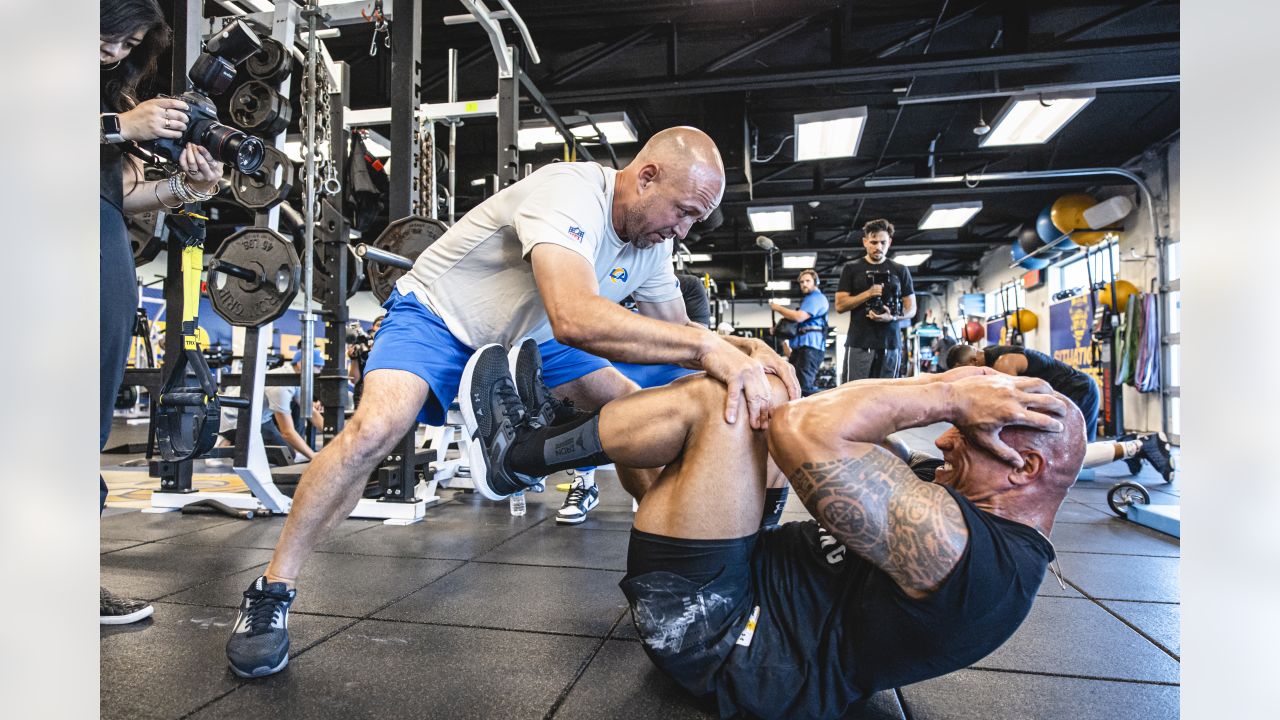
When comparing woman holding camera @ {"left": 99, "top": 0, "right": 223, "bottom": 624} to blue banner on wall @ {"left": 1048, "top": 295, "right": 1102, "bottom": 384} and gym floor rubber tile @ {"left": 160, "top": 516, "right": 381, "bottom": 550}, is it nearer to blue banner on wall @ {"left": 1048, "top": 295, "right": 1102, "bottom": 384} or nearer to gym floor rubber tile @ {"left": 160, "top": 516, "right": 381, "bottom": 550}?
gym floor rubber tile @ {"left": 160, "top": 516, "right": 381, "bottom": 550}

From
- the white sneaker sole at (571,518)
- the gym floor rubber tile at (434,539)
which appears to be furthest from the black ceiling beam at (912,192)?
the gym floor rubber tile at (434,539)

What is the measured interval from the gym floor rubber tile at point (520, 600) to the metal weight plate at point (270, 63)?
177 centimetres

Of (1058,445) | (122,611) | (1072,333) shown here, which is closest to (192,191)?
(122,611)

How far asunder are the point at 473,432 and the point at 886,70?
4086mm

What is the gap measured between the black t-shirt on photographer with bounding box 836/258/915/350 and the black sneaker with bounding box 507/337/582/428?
295 cm

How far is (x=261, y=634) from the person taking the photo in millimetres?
1290

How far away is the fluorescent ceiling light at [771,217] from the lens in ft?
25.9

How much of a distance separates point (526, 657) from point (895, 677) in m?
0.68

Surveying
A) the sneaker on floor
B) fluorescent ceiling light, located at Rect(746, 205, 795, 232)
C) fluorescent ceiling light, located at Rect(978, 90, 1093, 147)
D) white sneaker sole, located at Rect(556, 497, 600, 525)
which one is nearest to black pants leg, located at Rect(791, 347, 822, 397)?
fluorescent ceiling light, located at Rect(978, 90, 1093, 147)

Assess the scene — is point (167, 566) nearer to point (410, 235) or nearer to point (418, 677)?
point (418, 677)

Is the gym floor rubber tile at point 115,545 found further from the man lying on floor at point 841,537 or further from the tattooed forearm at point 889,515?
the tattooed forearm at point 889,515

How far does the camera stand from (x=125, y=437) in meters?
6.71
